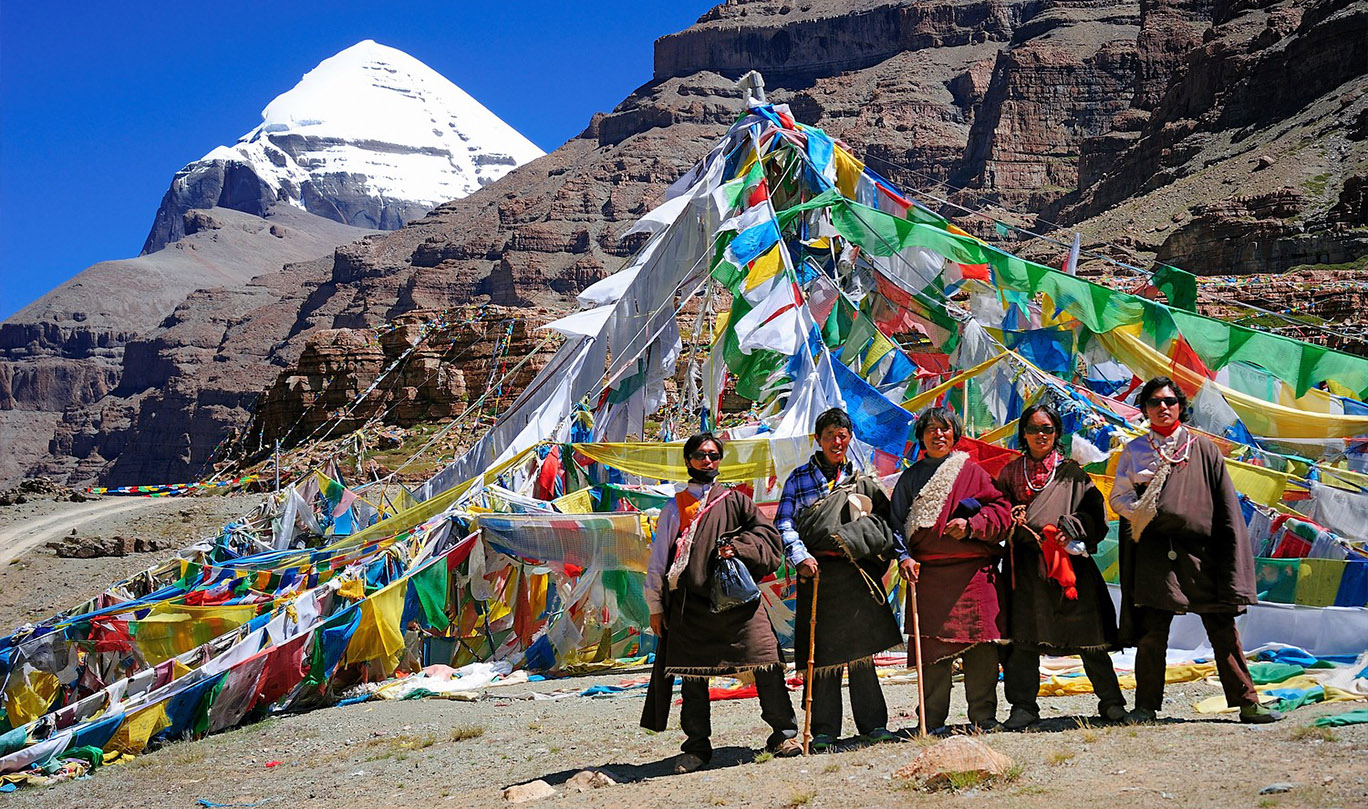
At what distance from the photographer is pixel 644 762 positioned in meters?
6.88

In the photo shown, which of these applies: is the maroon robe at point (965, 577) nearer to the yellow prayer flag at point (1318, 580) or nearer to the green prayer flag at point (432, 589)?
the yellow prayer flag at point (1318, 580)

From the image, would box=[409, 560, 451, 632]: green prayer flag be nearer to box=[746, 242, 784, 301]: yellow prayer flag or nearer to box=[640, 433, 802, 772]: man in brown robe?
box=[746, 242, 784, 301]: yellow prayer flag

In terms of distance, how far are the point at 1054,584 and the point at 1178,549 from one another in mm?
541

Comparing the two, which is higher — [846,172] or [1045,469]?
[846,172]

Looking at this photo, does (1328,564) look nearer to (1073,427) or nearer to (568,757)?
(1073,427)

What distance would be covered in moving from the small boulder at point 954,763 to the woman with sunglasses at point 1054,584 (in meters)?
0.89

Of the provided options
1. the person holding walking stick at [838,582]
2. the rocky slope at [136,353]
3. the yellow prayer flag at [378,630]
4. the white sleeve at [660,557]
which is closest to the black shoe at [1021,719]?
the person holding walking stick at [838,582]

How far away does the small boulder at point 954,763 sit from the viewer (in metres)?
5.33

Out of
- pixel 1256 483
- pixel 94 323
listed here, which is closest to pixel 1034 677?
pixel 1256 483

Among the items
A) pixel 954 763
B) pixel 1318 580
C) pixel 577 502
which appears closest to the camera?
pixel 954 763

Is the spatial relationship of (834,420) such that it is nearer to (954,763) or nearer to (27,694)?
(954,763)

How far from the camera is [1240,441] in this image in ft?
34.6

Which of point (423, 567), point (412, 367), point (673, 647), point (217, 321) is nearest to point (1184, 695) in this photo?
point (673, 647)

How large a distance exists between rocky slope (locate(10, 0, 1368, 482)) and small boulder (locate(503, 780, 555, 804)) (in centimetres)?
4064
